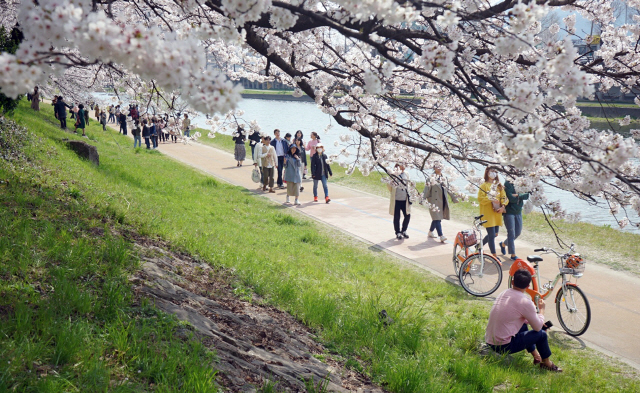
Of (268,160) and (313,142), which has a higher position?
(313,142)

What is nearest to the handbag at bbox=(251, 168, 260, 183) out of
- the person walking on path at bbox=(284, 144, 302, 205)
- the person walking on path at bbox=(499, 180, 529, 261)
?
the person walking on path at bbox=(284, 144, 302, 205)

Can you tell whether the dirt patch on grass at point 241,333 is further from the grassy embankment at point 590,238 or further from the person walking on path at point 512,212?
the grassy embankment at point 590,238

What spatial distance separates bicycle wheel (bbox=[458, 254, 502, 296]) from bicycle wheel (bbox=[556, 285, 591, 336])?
1227mm

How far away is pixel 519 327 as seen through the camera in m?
5.61

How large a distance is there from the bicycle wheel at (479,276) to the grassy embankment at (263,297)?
0.82ft

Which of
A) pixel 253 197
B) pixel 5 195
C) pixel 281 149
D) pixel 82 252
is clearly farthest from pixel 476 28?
pixel 281 149

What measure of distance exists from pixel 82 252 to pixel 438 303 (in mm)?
4911

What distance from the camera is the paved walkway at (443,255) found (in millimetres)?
6480

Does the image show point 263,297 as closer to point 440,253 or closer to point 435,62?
point 435,62

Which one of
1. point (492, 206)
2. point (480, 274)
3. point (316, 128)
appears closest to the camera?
point (480, 274)

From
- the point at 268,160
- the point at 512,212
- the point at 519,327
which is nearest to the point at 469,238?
the point at 512,212

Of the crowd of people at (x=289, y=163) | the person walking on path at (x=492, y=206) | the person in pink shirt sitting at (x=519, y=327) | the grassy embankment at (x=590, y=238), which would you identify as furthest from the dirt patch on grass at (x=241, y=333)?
Answer: the crowd of people at (x=289, y=163)

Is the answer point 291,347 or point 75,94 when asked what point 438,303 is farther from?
point 75,94

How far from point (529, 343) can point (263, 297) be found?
3051mm
